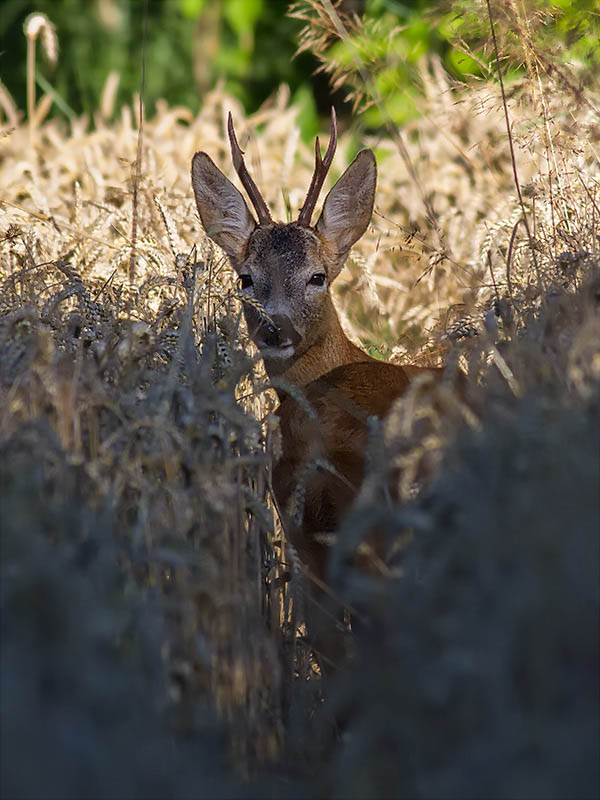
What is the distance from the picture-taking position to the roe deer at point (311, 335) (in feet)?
12.5

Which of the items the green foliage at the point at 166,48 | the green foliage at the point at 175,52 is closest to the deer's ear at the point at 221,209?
the green foliage at the point at 175,52

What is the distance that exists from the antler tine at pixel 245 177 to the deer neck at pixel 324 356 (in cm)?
53

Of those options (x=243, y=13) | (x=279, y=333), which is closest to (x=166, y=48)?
(x=243, y=13)

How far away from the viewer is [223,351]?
162 inches

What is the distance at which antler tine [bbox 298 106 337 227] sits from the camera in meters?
4.58

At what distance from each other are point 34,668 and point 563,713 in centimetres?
101

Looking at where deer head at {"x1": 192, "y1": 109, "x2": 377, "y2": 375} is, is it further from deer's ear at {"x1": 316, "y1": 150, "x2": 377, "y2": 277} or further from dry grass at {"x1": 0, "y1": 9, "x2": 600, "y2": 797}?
dry grass at {"x1": 0, "y1": 9, "x2": 600, "y2": 797}

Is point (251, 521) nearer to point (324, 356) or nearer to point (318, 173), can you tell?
point (324, 356)

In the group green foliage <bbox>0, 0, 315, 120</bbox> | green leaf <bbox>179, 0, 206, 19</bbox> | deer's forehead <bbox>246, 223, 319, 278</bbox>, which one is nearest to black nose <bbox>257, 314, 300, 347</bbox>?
deer's forehead <bbox>246, 223, 319, 278</bbox>

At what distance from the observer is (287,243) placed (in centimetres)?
479

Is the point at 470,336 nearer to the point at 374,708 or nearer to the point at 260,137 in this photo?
the point at 374,708

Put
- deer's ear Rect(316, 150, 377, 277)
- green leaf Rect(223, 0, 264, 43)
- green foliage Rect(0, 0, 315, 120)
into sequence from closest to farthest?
deer's ear Rect(316, 150, 377, 277) < green foliage Rect(0, 0, 315, 120) < green leaf Rect(223, 0, 264, 43)

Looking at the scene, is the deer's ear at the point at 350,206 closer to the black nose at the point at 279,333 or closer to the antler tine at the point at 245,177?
the antler tine at the point at 245,177

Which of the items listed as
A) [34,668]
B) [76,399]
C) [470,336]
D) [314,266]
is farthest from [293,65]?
[34,668]
